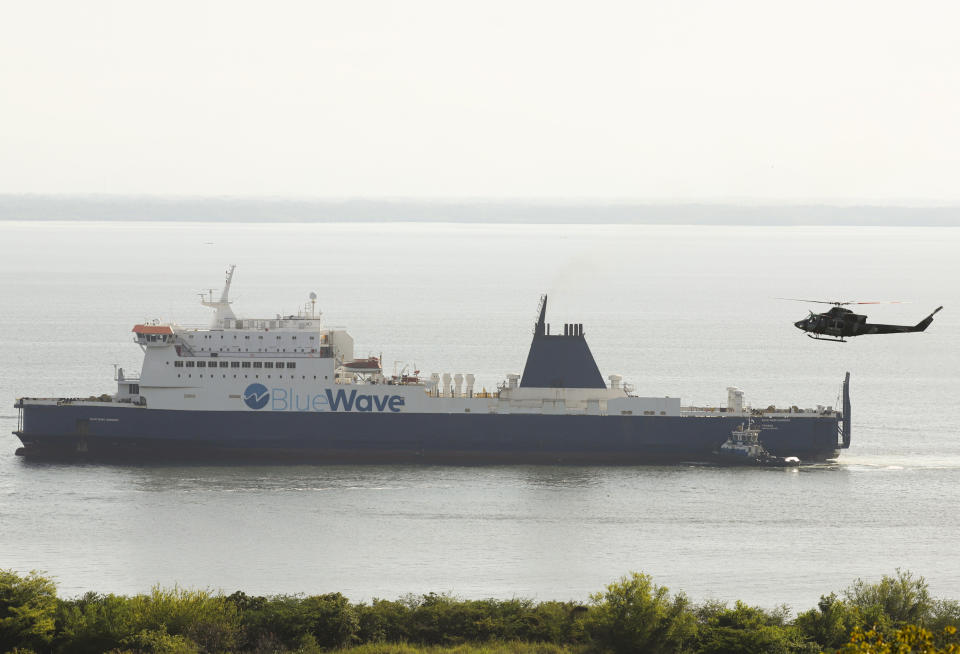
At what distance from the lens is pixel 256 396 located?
165 ft

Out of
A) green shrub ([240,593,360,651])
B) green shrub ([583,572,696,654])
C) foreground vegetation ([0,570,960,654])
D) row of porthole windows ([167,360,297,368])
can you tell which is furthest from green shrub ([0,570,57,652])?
row of porthole windows ([167,360,297,368])

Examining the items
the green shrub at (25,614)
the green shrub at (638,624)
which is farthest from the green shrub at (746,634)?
the green shrub at (25,614)

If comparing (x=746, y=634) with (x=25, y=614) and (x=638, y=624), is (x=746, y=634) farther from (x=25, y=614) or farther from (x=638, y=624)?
(x=25, y=614)

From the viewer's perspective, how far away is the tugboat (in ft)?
161

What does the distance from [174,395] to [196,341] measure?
80.3 inches

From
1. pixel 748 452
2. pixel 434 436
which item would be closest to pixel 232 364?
pixel 434 436

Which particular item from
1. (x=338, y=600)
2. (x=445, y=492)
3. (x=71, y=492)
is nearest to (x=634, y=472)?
(x=445, y=492)

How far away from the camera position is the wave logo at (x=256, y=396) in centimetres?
5038

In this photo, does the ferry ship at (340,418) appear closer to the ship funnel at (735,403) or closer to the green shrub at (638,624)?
the ship funnel at (735,403)

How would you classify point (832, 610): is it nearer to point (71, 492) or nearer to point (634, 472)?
point (634, 472)

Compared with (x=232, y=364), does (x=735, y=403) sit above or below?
below

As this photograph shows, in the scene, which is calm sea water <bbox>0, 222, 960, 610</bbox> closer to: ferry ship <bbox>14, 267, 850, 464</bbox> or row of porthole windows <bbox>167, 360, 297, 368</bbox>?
ferry ship <bbox>14, 267, 850, 464</bbox>

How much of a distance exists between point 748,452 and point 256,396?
17157 millimetres

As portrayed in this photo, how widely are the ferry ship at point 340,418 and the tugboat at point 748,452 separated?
30 centimetres
